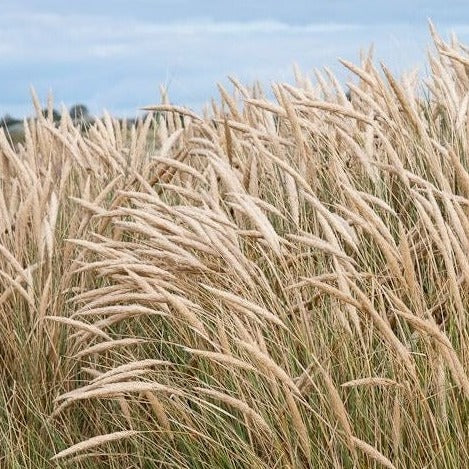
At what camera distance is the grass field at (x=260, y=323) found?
204 cm

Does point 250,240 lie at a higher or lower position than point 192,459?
higher

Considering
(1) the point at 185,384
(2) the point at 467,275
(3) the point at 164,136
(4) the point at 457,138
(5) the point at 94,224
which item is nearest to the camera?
(2) the point at 467,275

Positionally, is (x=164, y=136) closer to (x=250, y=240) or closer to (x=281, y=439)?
(x=250, y=240)

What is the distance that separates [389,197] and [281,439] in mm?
1040

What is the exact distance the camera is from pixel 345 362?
7.74ft

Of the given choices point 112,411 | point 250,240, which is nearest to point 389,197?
point 250,240

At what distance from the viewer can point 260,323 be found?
2035 millimetres

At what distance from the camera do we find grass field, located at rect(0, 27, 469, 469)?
2.04m

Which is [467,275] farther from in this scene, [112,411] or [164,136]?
[164,136]

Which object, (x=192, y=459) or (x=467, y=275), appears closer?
(x=467, y=275)

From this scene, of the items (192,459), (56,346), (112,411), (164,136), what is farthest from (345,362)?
(164,136)

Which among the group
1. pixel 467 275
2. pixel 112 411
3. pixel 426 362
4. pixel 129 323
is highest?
pixel 467 275

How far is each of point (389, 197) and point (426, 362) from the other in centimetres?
94

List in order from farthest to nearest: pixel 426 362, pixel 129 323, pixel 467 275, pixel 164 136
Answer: pixel 164 136 < pixel 129 323 < pixel 426 362 < pixel 467 275
